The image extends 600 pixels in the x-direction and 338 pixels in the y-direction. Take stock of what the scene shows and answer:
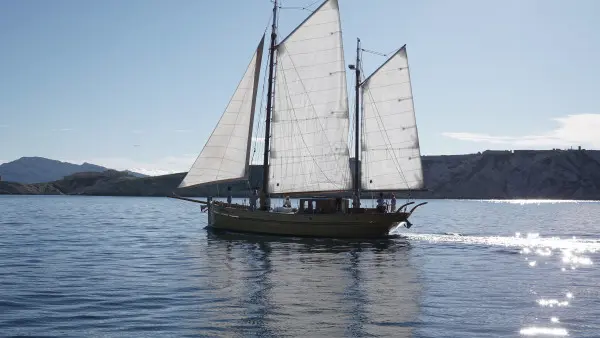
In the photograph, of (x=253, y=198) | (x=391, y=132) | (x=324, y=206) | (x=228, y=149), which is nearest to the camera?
(x=228, y=149)

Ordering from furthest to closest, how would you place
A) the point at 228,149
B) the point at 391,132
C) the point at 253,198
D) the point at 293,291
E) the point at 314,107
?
the point at 391,132 → the point at 253,198 → the point at 314,107 → the point at 228,149 → the point at 293,291

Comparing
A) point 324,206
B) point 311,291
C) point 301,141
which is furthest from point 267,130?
point 311,291

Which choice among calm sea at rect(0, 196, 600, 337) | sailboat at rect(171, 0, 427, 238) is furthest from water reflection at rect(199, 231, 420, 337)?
sailboat at rect(171, 0, 427, 238)

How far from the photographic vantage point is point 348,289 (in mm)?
25281

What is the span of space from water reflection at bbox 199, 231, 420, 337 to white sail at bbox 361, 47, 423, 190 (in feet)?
34.7

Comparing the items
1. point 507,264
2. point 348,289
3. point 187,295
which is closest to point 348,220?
point 507,264

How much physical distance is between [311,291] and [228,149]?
2655 cm

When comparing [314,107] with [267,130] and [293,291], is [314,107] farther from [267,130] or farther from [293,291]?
[293,291]

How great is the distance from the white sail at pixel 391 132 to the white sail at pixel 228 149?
10.3m

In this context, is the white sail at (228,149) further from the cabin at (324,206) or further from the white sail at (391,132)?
the white sail at (391,132)

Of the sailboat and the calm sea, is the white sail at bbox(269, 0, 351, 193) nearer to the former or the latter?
the sailboat

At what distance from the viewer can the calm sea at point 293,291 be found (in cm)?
1823

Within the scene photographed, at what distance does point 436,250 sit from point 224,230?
18382mm

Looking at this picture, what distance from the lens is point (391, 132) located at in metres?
52.9
